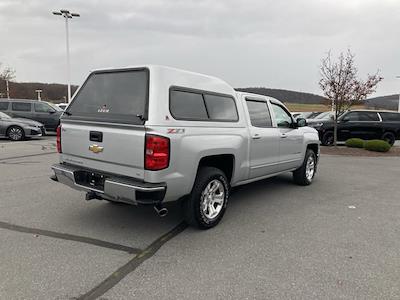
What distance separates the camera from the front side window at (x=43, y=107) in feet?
55.7

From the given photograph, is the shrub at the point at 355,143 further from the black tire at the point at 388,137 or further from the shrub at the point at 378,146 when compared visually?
the black tire at the point at 388,137

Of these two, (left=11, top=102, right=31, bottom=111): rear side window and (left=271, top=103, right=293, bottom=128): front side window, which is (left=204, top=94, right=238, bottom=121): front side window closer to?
(left=271, top=103, right=293, bottom=128): front side window

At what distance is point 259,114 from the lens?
546 centimetres

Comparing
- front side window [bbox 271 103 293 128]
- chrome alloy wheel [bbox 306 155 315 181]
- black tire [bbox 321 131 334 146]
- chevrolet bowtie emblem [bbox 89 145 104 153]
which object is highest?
front side window [bbox 271 103 293 128]

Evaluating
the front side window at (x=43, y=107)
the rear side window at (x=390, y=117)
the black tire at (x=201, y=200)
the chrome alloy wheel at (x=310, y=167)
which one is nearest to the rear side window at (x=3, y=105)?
the front side window at (x=43, y=107)

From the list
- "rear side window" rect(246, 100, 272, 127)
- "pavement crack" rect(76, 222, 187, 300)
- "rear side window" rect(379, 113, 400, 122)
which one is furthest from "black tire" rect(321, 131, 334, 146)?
"pavement crack" rect(76, 222, 187, 300)

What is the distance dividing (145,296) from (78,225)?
6.36 feet

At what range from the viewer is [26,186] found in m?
6.23

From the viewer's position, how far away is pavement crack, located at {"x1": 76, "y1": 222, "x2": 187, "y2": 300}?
2756mm

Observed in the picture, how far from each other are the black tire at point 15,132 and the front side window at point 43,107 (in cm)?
282

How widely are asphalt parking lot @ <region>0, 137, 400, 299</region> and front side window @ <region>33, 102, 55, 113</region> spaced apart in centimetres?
1200

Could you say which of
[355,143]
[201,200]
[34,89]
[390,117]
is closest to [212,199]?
[201,200]

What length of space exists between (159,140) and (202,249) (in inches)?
51.6

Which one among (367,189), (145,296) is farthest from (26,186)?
(367,189)
